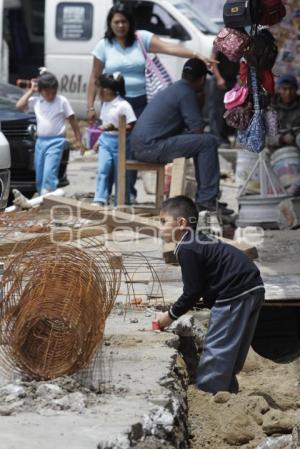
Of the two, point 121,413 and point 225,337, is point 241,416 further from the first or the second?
point 121,413

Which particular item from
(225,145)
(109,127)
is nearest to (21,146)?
(109,127)

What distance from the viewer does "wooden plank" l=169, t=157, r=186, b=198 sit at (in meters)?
10.3

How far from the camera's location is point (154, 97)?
10.9 meters

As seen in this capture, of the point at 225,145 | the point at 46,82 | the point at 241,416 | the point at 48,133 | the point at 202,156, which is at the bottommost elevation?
the point at 225,145

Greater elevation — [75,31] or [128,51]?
[128,51]

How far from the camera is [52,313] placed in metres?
5.96

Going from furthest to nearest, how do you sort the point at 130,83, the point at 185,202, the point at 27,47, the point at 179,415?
the point at 27,47 < the point at 130,83 < the point at 185,202 < the point at 179,415

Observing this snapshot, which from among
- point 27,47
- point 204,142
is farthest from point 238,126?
point 27,47

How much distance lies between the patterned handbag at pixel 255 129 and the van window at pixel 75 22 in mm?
10802

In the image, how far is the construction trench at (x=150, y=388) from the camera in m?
5.25

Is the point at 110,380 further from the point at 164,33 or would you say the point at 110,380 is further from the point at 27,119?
the point at 164,33

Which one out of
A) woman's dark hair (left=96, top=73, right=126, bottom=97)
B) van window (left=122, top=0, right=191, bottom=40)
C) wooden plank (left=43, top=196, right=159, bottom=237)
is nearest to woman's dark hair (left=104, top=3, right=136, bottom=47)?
woman's dark hair (left=96, top=73, right=126, bottom=97)

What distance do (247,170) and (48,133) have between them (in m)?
2.20

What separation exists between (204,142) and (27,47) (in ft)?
36.9
